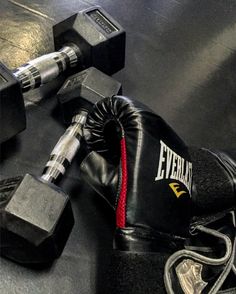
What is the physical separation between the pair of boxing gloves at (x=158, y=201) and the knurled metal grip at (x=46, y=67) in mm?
213

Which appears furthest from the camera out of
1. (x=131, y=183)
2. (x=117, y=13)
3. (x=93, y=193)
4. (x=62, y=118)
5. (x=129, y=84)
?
(x=117, y=13)

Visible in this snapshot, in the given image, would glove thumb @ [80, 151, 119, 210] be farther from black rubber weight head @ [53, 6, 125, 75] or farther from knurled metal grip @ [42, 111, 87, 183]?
black rubber weight head @ [53, 6, 125, 75]

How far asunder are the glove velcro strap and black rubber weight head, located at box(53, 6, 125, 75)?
0.51 meters

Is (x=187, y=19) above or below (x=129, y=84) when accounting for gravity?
above

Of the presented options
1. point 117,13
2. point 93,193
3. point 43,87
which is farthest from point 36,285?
point 117,13

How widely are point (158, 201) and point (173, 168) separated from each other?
0.07m

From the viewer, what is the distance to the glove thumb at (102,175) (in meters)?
0.81

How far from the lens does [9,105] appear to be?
0.88 metres

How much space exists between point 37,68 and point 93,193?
0.99 feet

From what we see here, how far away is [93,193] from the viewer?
97cm

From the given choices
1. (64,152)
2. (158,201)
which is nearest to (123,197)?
(158,201)

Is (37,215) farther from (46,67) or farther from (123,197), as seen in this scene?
(46,67)

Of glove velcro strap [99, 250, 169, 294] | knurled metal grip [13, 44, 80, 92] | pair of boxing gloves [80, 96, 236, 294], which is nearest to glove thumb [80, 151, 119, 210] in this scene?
pair of boxing gloves [80, 96, 236, 294]

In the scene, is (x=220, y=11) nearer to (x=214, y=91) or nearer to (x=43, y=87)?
(x=214, y=91)
